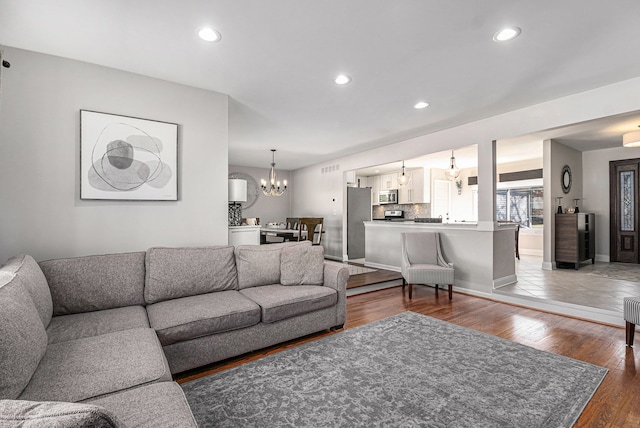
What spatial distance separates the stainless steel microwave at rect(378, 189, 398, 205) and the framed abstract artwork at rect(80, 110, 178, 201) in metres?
6.82

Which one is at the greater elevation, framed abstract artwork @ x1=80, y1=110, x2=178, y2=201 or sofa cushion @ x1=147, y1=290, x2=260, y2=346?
framed abstract artwork @ x1=80, y1=110, x2=178, y2=201

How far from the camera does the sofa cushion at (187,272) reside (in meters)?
2.53

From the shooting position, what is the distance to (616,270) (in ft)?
18.0

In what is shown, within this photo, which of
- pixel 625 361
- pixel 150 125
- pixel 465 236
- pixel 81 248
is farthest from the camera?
pixel 465 236

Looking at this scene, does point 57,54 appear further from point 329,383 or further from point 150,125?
point 329,383

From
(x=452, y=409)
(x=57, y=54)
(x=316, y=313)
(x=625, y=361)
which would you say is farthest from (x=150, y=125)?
(x=625, y=361)

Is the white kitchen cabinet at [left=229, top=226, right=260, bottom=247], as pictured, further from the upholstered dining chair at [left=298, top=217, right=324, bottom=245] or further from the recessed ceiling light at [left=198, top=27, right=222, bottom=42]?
the upholstered dining chair at [left=298, top=217, right=324, bottom=245]

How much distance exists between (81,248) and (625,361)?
4724 mm

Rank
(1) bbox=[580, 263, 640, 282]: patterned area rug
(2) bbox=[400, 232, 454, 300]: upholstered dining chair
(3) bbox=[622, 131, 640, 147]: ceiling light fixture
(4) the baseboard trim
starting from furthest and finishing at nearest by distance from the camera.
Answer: (4) the baseboard trim, (1) bbox=[580, 263, 640, 282]: patterned area rug, (3) bbox=[622, 131, 640, 147]: ceiling light fixture, (2) bbox=[400, 232, 454, 300]: upholstered dining chair

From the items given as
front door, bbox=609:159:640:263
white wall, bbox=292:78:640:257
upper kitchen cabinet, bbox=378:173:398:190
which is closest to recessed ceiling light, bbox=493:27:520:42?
white wall, bbox=292:78:640:257

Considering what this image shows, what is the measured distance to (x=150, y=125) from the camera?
301 cm

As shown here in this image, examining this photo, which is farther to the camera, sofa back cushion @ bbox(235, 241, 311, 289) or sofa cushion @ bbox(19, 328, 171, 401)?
sofa back cushion @ bbox(235, 241, 311, 289)

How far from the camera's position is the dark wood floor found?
1841 mm

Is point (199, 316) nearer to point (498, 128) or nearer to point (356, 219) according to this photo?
point (498, 128)
